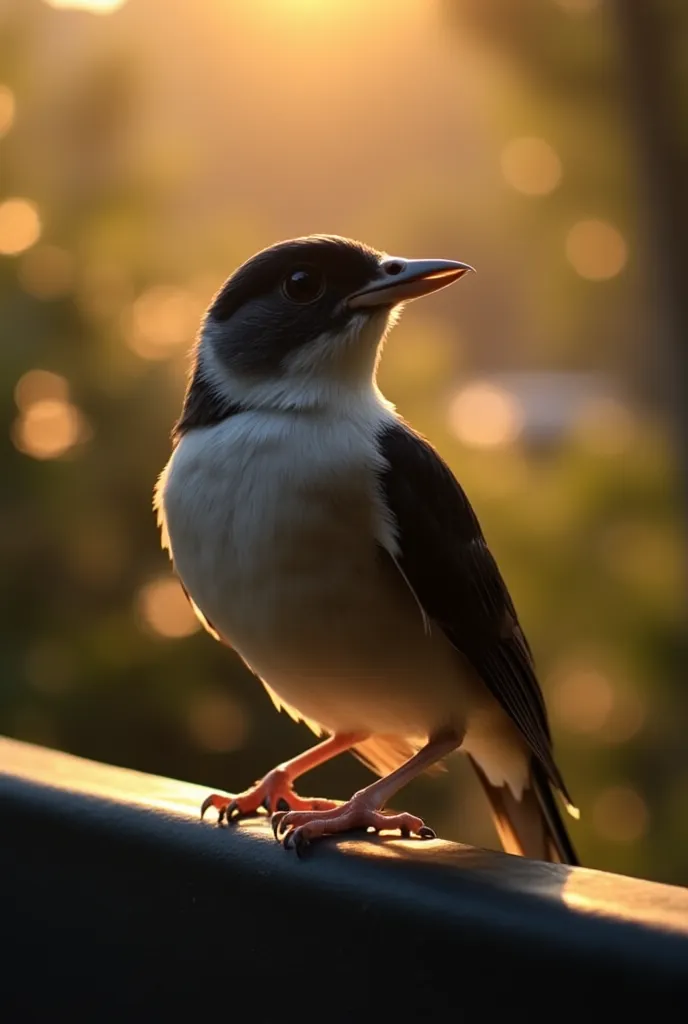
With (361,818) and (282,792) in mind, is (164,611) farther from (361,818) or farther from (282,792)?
(361,818)

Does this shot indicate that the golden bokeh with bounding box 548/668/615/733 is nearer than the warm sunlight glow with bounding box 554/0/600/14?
No

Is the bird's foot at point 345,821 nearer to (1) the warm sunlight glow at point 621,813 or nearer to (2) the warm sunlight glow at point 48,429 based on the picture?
(2) the warm sunlight glow at point 48,429

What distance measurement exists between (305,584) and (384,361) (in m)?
2.08

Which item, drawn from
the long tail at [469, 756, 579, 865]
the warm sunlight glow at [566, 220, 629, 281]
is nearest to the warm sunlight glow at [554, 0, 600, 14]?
the warm sunlight glow at [566, 220, 629, 281]

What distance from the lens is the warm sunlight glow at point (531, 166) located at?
12.6 ft

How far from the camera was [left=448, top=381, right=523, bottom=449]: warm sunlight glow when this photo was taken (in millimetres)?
3559

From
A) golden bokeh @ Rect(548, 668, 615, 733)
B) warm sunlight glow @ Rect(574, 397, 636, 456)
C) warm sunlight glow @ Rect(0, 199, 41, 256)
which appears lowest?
golden bokeh @ Rect(548, 668, 615, 733)

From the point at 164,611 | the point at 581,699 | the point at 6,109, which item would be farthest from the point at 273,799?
the point at 6,109

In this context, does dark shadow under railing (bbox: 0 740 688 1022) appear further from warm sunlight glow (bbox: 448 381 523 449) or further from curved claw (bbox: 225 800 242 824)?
warm sunlight glow (bbox: 448 381 523 449)

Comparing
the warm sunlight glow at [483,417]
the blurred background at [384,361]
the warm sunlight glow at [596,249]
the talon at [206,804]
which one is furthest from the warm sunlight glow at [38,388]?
the talon at [206,804]

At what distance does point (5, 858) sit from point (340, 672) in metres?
0.44

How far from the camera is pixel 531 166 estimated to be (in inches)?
151

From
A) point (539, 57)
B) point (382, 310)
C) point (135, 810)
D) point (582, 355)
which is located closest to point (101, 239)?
point (539, 57)

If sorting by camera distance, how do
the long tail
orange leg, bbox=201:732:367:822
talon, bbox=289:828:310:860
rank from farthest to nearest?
the long tail
orange leg, bbox=201:732:367:822
talon, bbox=289:828:310:860
